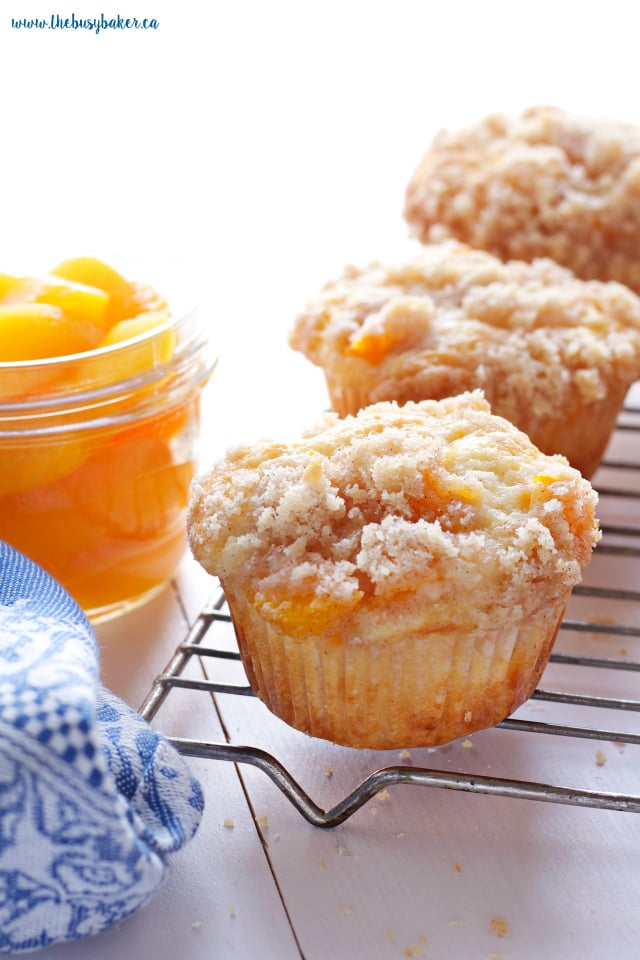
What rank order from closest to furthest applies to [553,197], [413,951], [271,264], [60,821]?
[60,821] → [413,951] → [553,197] → [271,264]

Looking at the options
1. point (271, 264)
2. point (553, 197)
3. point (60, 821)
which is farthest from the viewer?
point (271, 264)

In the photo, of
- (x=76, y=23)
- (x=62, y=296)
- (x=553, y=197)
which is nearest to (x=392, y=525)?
(x=62, y=296)

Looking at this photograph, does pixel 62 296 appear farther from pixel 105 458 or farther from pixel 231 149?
pixel 231 149

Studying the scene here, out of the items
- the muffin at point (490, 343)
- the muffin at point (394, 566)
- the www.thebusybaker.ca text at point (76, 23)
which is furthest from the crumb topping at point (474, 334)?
the www.thebusybaker.ca text at point (76, 23)

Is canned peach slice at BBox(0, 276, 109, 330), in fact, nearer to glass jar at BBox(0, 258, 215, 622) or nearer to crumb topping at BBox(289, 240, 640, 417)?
glass jar at BBox(0, 258, 215, 622)

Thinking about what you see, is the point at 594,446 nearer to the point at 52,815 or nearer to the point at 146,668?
the point at 146,668

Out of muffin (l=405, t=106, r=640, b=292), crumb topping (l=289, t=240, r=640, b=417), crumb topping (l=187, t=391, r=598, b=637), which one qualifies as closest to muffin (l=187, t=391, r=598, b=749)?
crumb topping (l=187, t=391, r=598, b=637)

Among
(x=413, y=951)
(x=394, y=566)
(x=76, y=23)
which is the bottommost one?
(x=413, y=951)
